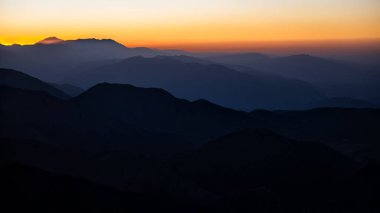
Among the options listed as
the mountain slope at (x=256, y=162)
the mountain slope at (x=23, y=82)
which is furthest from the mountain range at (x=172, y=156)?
the mountain slope at (x=23, y=82)

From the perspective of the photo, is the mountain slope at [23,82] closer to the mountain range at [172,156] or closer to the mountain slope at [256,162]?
the mountain range at [172,156]

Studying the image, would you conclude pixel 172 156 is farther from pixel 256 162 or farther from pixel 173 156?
pixel 256 162

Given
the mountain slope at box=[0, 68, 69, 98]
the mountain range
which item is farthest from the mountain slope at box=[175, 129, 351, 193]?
the mountain slope at box=[0, 68, 69, 98]

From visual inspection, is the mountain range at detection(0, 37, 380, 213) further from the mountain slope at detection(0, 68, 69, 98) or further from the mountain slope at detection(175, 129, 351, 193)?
the mountain slope at detection(0, 68, 69, 98)

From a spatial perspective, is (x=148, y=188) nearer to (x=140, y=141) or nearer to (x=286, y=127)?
(x=140, y=141)

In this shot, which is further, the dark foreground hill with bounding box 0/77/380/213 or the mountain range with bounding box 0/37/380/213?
the dark foreground hill with bounding box 0/77/380/213

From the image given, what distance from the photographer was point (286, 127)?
116m

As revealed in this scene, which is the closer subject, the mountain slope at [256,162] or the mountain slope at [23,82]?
the mountain slope at [256,162]

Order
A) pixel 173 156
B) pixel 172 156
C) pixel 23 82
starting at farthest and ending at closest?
pixel 23 82 < pixel 172 156 < pixel 173 156

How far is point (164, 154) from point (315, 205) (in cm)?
3361

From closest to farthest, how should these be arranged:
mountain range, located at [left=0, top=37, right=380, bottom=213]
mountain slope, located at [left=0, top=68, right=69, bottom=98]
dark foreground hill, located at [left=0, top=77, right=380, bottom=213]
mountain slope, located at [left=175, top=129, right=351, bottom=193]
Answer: mountain range, located at [left=0, top=37, right=380, bottom=213], dark foreground hill, located at [left=0, top=77, right=380, bottom=213], mountain slope, located at [left=175, top=129, right=351, bottom=193], mountain slope, located at [left=0, top=68, right=69, bottom=98]

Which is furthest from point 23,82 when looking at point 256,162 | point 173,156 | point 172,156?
point 256,162

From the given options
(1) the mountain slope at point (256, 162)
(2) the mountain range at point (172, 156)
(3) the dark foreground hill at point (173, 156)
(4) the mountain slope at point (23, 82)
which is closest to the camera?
(2) the mountain range at point (172, 156)

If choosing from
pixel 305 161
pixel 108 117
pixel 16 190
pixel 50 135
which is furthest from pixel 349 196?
pixel 108 117
